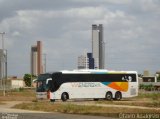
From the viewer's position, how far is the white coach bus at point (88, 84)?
1913 inches

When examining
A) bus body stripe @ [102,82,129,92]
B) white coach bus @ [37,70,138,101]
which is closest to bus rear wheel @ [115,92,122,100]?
white coach bus @ [37,70,138,101]

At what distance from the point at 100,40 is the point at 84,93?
52564 millimetres

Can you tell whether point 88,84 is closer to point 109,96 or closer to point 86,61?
point 109,96

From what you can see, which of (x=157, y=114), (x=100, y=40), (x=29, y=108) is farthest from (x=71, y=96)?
(x=100, y=40)

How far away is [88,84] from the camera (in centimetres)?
5075

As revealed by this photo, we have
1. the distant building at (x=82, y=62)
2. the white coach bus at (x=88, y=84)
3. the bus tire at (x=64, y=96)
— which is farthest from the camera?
the distant building at (x=82, y=62)

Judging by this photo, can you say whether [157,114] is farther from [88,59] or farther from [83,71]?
[88,59]

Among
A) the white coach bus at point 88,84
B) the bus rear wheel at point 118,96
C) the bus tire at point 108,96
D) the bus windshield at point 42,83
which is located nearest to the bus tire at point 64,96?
the white coach bus at point 88,84

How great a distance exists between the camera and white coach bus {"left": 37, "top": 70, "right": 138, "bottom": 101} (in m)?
48.6

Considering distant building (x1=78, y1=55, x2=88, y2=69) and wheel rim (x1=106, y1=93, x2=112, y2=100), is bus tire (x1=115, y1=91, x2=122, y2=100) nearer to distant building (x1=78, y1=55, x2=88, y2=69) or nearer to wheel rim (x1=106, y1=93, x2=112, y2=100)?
wheel rim (x1=106, y1=93, x2=112, y2=100)

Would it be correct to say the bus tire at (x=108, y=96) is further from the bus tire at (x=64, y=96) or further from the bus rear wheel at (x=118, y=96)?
Result: the bus tire at (x=64, y=96)

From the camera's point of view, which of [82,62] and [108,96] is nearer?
[108,96]

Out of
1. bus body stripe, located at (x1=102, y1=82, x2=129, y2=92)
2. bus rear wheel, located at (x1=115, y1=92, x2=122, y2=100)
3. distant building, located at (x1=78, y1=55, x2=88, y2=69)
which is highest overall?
distant building, located at (x1=78, y1=55, x2=88, y2=69)

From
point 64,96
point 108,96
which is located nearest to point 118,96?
point 108,96
